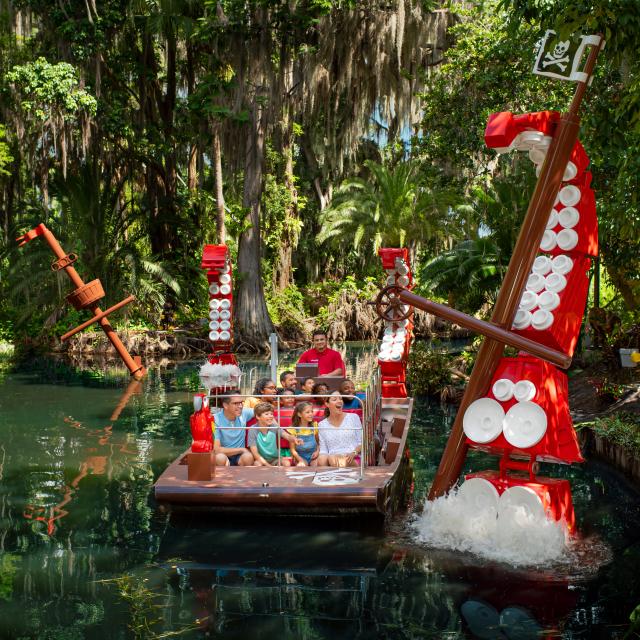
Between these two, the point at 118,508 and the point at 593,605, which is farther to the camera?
the point at 118,508

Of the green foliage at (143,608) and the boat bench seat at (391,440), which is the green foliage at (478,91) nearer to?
the boat bench seat at (391,440)

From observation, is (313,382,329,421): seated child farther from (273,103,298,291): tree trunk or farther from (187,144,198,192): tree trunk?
(273,103,298,291): tree trunk

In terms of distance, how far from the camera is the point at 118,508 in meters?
10.1

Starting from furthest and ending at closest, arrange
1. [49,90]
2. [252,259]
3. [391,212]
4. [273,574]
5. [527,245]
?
[391,212], [252,259], [49,90], [527,245], [273,574]

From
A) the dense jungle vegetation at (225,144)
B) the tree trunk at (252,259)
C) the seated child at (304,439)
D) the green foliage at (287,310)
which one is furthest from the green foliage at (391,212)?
the seated child at (304,439)

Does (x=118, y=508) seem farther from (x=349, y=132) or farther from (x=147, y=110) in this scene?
(x=349, y=132)

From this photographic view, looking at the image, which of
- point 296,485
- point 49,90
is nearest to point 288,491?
point 296,485

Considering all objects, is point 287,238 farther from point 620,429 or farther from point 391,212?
point 620,429

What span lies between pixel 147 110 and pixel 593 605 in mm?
26747

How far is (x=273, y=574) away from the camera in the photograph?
302 inches

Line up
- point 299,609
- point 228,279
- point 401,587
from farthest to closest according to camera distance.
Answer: point 228,279 → point 401,587 → point 299,609

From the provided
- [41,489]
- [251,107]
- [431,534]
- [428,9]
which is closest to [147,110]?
[251,107]

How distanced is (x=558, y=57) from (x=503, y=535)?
14.2 feet

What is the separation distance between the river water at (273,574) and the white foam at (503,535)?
0.44 feet
